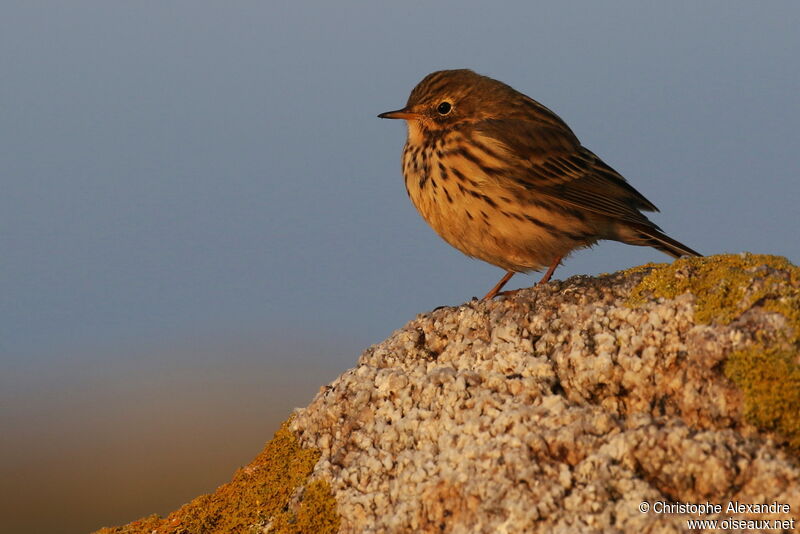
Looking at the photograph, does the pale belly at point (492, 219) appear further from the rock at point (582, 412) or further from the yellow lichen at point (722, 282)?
the yellow lichen at point (722, 282)

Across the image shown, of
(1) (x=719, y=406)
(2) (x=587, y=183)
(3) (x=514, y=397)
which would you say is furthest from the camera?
(2) (x=587, y=183)

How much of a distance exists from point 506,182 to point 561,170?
2.07ft

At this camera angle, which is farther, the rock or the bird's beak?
the bird's beak

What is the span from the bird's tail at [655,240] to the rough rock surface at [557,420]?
7.00ft

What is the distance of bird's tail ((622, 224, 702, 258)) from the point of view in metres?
6.81

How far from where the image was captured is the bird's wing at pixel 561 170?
680 centimetres

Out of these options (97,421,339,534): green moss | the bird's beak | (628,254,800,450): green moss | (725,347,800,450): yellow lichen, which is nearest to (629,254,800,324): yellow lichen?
(628,254,800,450): green moss

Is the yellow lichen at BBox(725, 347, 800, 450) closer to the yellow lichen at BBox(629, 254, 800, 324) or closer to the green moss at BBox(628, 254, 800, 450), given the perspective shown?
the green moss at BBox(628, 254, 800, 450)

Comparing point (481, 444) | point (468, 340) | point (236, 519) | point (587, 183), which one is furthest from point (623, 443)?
point (587, 183)

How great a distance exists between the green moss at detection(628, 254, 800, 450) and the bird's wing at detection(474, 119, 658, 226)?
206 cm

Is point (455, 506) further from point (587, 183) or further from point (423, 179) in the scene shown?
point (587, 183)

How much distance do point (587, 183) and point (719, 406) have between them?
370cm

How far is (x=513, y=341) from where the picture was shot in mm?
4434

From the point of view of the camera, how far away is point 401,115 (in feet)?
24.2
